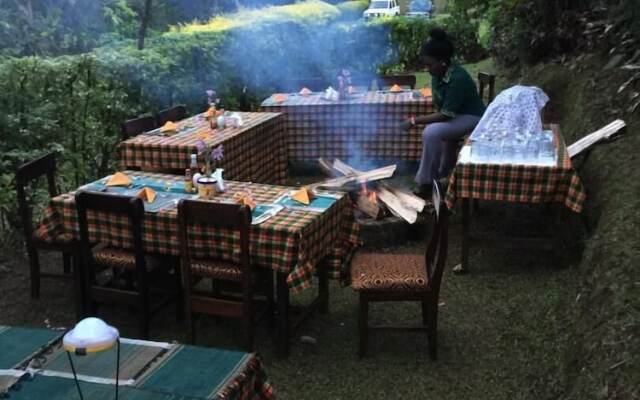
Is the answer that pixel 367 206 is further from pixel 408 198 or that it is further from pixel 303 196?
pixel 303 196

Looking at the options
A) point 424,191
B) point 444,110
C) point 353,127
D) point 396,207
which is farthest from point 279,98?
point 396,207

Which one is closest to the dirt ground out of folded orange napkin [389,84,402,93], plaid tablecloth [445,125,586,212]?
plaid tablecloth [445,125,586,212]

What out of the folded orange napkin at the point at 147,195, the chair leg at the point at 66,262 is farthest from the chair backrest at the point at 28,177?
the folded orange napkin at the point at 147,195

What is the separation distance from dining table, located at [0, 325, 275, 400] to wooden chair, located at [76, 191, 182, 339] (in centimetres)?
157

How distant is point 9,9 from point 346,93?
5129mm

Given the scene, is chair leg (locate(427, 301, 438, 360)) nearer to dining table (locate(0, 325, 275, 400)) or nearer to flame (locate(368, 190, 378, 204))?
dining table (locate(0, 325, 275, 400))

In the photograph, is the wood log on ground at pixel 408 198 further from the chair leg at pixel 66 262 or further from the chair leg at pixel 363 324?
the chair leg at pixel 66 262

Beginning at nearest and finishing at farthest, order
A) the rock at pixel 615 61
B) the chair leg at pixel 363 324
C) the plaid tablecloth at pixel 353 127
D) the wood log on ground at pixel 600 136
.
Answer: the chair leg at pixel 363 324
the wood log on ground at pixel 600 136
the rock at pixel 615 61
the plaid tablecloth at pixel 353 127

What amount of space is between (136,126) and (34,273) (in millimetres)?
2089

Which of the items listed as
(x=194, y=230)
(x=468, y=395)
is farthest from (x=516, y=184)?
(x=194, y=230)

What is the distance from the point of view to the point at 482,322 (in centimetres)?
501

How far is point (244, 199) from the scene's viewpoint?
4.70 metres

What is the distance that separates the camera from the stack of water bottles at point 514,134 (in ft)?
18.8

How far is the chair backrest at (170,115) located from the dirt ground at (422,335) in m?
1.98
